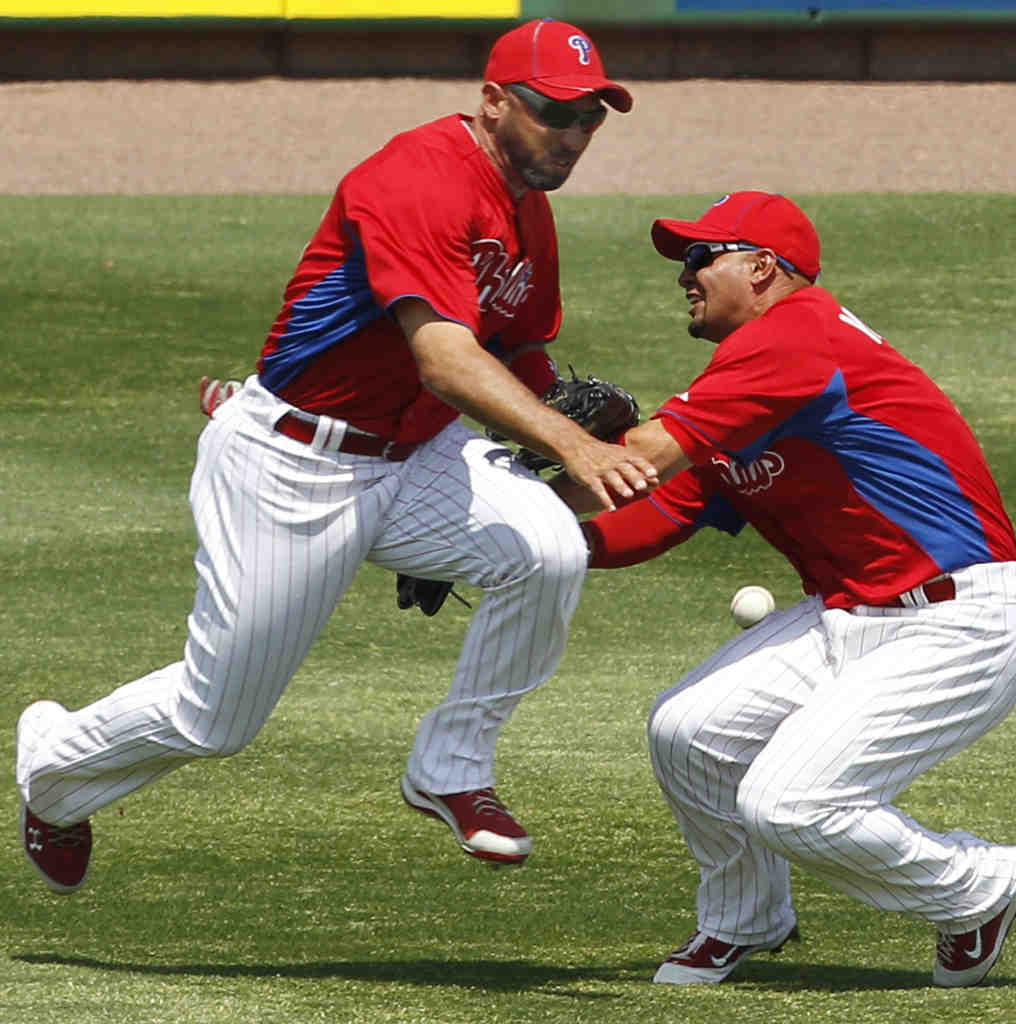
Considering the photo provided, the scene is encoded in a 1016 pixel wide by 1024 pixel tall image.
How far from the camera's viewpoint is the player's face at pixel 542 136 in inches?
196

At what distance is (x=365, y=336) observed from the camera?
4.98 metres

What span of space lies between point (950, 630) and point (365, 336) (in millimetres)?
1450

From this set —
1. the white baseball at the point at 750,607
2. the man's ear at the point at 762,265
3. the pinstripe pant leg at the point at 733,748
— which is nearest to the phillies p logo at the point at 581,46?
Answer: the man's ear at the point at 762,265

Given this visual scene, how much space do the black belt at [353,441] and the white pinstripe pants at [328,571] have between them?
20mm

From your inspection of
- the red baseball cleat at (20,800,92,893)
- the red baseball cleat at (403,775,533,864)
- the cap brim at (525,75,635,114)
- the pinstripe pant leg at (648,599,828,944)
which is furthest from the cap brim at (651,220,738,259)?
the red baseball cleat at (20,800,92,893)

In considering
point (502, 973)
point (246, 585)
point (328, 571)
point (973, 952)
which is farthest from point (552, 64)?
point (973, 952)

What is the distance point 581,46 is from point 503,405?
0.98 meters

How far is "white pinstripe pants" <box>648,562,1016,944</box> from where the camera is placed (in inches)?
185

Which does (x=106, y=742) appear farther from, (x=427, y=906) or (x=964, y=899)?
(x=964, y=899)

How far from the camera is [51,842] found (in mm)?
5305

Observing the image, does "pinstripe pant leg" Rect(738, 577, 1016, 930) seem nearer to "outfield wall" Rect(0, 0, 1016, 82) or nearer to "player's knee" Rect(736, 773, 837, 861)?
"player's knee" Rect(736, 773, 837, 861)

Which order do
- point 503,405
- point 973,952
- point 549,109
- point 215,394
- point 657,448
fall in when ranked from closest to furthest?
point 503,405, point 657,448, point 973,952, point 549,109, point 215,394

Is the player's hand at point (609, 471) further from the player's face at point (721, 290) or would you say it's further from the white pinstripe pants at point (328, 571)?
the player's face at point (721, 290)

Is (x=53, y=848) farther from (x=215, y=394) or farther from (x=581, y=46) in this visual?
(x=581, y=46)
